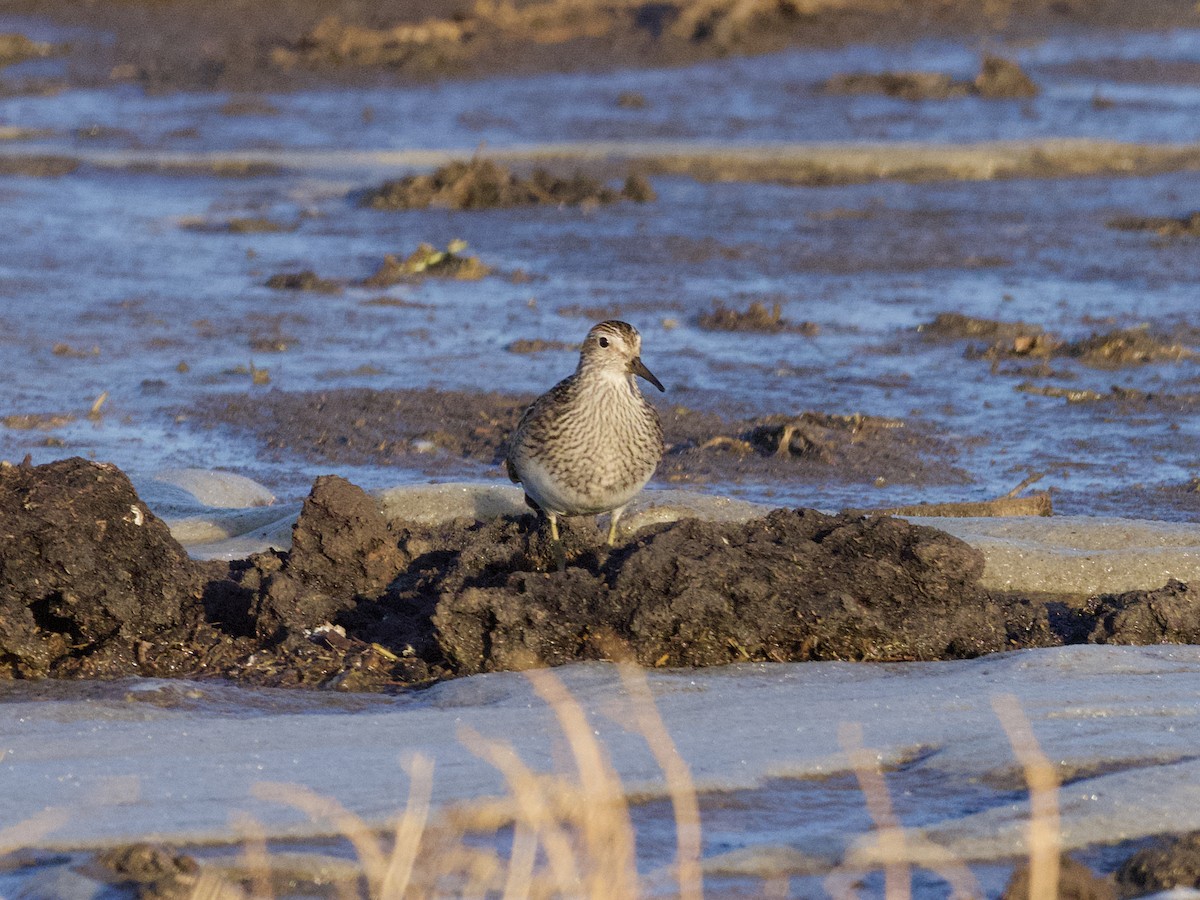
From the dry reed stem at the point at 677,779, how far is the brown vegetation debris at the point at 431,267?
770 cm

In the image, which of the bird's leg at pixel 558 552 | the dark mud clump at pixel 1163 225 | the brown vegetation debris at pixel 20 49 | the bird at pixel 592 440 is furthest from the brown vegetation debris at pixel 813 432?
the brown vegetation debris at pixel 20 49

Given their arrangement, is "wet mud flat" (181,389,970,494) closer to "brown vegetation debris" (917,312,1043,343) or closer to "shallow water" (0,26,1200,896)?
"shallow water" (0,26,1200,896)

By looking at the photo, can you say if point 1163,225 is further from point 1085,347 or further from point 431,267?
point 431,267

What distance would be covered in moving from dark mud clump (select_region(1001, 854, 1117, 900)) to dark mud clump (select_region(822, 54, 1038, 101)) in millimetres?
17460

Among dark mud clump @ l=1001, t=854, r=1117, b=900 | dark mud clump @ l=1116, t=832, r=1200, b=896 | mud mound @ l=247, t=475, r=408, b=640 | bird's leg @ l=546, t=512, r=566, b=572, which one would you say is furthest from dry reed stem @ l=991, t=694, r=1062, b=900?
mud mound @ l=247, t=475, r=408, b=640

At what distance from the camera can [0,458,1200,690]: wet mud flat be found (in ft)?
18.7

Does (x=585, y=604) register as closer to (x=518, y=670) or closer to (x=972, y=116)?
(x=518, y=670)

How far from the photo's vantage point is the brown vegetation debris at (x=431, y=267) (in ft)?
42.7

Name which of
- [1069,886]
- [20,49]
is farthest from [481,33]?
[1069,886]

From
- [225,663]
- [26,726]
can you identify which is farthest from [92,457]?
[26,726]

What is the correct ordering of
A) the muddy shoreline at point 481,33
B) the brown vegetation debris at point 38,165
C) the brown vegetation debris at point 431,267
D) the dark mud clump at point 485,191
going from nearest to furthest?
the brown vegetation debris at point 431,267
the dark mud clump at point 485,191
the brown vegetation debris at point 38,165
the muddy shoreline at point 481,33

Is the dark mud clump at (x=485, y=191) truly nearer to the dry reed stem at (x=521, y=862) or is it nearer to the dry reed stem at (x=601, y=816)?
the dry reed stem at (x=601, y=816)

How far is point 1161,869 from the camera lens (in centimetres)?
401

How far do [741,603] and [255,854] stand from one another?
208 centimetres
